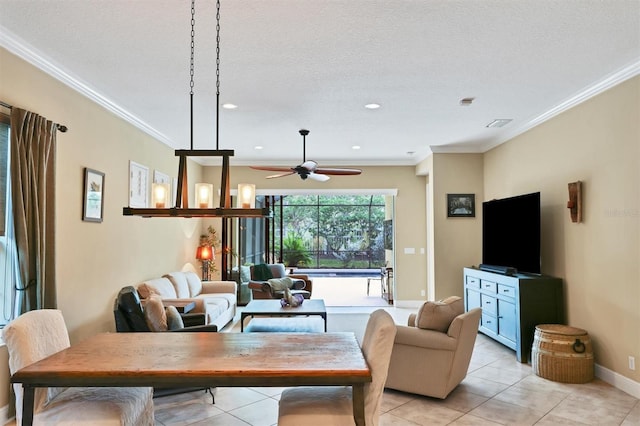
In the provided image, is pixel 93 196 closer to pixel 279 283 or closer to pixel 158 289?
pixel 158 289

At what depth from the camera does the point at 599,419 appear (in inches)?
124

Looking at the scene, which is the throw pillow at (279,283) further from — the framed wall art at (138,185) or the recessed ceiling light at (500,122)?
the recessed ceiling light at (500,122)

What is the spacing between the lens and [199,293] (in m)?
6.59

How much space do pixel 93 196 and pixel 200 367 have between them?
2.90 metres

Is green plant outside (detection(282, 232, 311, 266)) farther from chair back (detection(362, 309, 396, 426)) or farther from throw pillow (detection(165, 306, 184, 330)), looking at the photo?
chair back (detection(362, 309, 396, 426))

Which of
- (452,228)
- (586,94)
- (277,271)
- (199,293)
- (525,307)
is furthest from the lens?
(277,271)

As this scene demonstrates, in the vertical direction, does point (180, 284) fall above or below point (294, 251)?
below

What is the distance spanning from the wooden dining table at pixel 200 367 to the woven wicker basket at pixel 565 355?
2604mm

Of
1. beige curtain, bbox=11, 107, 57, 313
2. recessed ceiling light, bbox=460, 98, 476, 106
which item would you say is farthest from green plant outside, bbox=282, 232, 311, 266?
beige curtain, bbox=11, 107, 57, 313

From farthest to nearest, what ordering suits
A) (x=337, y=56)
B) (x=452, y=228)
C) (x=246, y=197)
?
(x=452, y=228) → (x=337, y=56) → (x=246, y=197)

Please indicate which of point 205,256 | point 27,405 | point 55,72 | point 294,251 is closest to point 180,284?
point 205,256

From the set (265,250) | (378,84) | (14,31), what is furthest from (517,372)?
Result: (265,250)

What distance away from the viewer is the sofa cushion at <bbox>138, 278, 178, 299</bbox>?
5.04 meters

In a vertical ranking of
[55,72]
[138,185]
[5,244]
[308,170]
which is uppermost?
[55,72]
